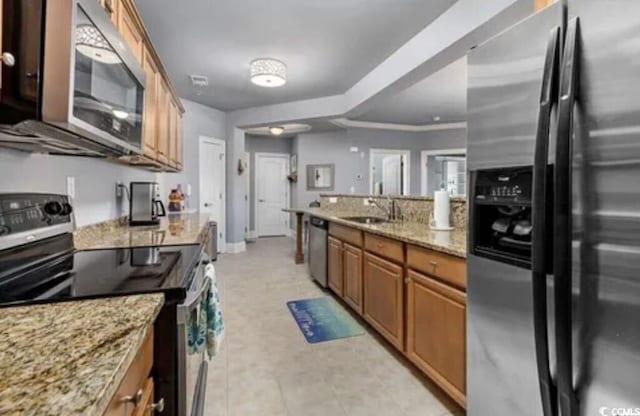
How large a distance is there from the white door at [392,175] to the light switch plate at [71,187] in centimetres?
669

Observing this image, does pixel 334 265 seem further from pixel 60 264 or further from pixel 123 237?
pixel 60 264

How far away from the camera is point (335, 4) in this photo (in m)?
2.55

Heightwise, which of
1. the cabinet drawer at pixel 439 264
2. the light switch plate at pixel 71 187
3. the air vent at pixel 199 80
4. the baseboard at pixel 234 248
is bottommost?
the baseboard at pixel 234 248

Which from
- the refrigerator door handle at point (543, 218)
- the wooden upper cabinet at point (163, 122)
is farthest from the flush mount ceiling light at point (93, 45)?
the wooden upper cabinet at point (163, 122)

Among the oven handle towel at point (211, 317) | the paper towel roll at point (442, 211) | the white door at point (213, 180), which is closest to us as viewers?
the oven handle towel at point (211, 317)

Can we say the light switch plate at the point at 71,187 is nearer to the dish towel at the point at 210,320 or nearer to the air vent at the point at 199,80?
the dish towel at the point at 210,320

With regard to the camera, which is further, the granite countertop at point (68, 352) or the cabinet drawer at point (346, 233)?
the cabinet drawer at point (346, 233)

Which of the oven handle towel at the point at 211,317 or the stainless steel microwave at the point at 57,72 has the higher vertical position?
the stainless steel microwave at the point at 57,72

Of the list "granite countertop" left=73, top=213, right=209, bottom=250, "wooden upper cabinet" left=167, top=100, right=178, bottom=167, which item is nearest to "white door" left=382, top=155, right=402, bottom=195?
"wooden upper cabinet" left=167, top=100, right=178, bottom=167

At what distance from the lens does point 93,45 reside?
1.12 metres

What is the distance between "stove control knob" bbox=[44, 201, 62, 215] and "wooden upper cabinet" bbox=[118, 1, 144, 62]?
0.84m

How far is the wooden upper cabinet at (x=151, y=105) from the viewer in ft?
7.43

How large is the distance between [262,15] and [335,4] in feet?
1.97

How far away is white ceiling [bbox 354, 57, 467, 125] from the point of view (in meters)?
4.19
